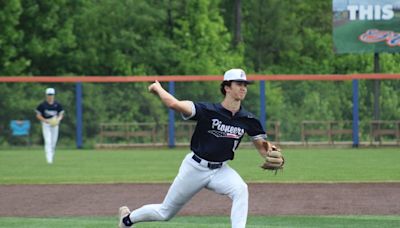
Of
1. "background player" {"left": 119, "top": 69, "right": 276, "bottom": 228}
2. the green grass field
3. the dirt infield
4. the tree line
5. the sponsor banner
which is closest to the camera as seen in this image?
"background player" {"left": 119, "top": 69, "right": 276, "bottom": 228}

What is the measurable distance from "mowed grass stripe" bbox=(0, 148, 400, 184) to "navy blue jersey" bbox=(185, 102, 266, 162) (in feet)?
30.7

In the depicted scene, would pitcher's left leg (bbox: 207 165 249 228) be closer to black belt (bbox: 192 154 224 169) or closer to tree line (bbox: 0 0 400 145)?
black belt (bbox: 192 154 224 169)

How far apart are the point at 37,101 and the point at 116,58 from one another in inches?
444

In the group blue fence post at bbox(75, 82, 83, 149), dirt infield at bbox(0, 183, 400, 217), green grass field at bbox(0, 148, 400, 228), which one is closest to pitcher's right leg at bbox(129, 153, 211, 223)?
green grass field at bbox(0, 148, 400, 228)

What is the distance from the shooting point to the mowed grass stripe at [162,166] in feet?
Answer: 63.1

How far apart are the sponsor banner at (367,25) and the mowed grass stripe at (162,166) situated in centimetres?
356

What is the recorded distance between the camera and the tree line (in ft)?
105

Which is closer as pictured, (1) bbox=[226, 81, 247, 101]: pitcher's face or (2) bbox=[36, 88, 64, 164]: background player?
(1) bbox=[226, 81, 247, 101]: pitcher's face

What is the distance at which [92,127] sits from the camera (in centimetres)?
3197

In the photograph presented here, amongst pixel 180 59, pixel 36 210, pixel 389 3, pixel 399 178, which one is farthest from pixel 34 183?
pixel 180 59

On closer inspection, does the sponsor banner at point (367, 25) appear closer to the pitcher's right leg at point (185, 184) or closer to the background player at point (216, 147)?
the background player at point (216, 147)

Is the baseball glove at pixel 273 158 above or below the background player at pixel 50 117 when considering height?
above

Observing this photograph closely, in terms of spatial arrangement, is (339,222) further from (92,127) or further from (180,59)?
(180,59)

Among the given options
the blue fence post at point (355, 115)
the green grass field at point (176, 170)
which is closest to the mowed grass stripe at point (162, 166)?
the green grass field at point (176, 170)
